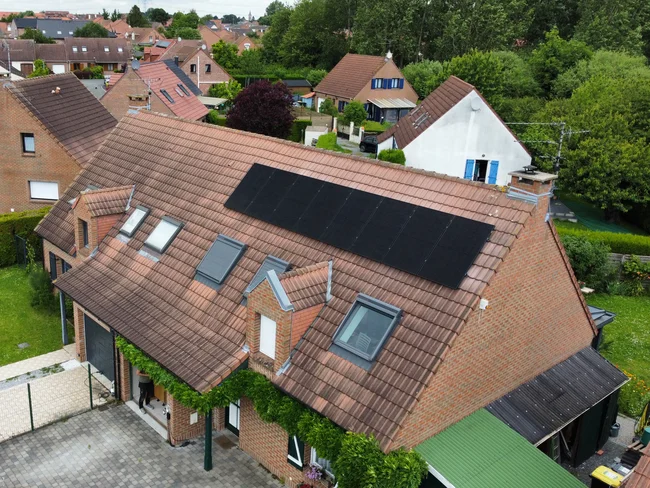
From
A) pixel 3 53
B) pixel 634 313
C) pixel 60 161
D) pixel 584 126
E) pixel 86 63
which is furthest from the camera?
pixel 86 63

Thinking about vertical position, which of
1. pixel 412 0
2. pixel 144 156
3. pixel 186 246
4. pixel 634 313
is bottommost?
pixel 634 313

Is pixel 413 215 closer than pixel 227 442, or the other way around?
pixel 413 215

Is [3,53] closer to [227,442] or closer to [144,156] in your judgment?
[144,156]

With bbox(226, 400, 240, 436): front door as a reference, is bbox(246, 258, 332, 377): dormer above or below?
above

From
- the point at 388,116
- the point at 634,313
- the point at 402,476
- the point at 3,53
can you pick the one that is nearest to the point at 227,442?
the point at 402,476

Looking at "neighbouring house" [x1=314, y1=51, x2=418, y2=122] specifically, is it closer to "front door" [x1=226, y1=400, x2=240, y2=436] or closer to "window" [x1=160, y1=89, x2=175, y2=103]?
"window" [x1=160, y1=89, x2=175, y2=103]

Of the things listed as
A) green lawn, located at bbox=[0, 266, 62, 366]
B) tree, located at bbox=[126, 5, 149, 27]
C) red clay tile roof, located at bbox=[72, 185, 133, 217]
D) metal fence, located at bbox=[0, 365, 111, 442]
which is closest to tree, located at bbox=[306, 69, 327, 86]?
green lawn, located at bbox=[0, 266, 62, 366]

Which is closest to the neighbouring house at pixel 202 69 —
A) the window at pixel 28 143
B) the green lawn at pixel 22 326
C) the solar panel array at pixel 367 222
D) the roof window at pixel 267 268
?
the window at pixel 28 143
